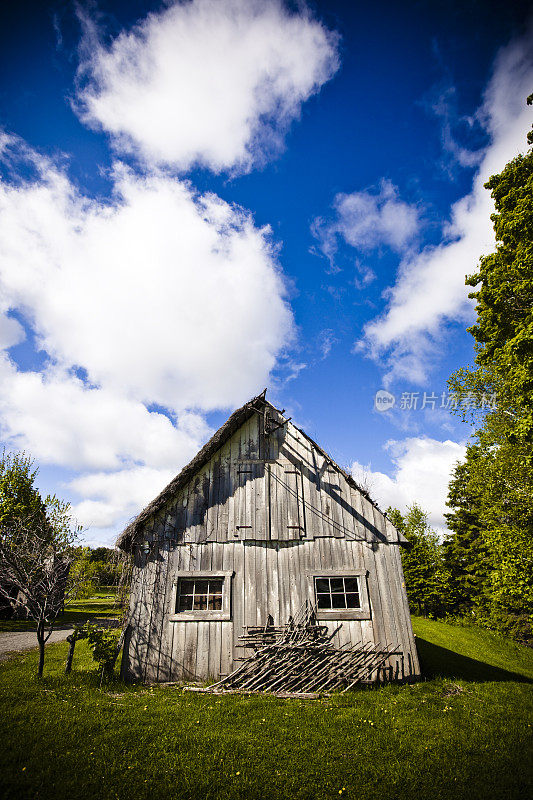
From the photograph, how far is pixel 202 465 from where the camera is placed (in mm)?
11531

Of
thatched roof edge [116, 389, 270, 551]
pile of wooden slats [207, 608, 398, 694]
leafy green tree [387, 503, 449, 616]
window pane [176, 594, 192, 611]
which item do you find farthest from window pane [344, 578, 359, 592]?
leafy green tree [387, 503, 449, 616]

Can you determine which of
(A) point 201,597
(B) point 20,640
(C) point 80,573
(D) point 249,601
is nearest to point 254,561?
(D) point 249,601

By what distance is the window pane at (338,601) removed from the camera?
32.9ft

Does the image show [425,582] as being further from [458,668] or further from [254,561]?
[254,561]

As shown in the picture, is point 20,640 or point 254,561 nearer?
point 254,561

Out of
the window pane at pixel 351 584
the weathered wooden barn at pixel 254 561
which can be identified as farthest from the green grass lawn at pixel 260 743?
the window pane at pixel 351 584

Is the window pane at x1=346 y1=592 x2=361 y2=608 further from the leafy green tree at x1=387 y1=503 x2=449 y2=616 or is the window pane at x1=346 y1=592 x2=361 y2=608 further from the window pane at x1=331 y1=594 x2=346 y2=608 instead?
the leafy green tree at x1=387 y1=503 x2=449 y2=616

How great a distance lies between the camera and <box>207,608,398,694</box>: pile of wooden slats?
29.2ft

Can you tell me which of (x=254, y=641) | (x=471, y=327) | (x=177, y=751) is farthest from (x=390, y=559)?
(x=471, y=327)

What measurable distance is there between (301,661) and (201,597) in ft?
10.7

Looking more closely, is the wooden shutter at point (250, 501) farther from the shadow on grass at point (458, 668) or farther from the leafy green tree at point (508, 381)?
the leafy green tree at point (508, 381)

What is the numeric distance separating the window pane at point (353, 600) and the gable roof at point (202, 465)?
84.0 inches

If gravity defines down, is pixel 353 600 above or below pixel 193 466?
below

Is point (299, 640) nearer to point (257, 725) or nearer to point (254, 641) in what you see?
point (254, 641)
